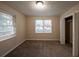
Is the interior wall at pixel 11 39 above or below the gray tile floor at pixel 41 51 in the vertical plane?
above

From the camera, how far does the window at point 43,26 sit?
876 cm

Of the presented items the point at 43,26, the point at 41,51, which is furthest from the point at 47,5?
the point at 43,26

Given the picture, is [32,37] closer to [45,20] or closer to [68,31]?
[45,20]

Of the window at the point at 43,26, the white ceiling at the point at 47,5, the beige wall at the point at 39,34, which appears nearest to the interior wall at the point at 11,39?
the white ceiling at the point at 47,5

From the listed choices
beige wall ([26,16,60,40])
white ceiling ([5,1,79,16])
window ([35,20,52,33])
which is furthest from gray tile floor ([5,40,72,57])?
window ([35,20,52,33])

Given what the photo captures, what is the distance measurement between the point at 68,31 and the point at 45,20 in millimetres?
2221

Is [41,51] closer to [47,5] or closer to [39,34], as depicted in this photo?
[47,5]

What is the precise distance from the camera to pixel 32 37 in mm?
8727

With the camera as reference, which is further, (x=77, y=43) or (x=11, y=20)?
(x=11, y=20)

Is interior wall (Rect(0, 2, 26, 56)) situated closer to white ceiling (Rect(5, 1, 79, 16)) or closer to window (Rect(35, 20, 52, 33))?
white ceiling (Rect(5, 1, 79, 16))

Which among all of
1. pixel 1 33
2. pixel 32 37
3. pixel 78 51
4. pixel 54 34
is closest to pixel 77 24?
pixel 78 51

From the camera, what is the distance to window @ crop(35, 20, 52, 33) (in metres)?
8.76

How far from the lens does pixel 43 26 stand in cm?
880

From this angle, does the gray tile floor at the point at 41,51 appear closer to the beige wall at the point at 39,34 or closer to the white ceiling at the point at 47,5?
the white ceiling at the point at 47,5
